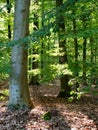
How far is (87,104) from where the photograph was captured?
12.3 meters

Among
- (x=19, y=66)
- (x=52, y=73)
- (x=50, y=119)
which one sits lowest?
(x=50, y=119)

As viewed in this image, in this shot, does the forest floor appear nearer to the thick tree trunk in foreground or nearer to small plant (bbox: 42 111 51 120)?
small plant (bbox: 42 111 51 120)

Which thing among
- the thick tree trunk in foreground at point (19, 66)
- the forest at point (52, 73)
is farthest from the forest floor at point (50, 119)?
the thick tree trunk in foreground at point (19, 66)

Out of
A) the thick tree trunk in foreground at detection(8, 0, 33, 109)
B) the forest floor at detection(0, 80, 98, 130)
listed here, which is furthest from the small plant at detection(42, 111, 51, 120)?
the thick tree trunk in foreground at detection(8, 0, 33, 109)

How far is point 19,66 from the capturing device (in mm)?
10336

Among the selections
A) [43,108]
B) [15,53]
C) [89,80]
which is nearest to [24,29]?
[15,53]

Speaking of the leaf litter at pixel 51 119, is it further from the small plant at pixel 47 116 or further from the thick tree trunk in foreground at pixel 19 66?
the thick tree trunk in foreground at pixel 19 66

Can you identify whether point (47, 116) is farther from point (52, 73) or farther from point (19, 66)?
point (52, 73)

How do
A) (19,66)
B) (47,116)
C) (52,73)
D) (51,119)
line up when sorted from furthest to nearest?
(52,73) < (19,66) < (47,116) < (51,119)

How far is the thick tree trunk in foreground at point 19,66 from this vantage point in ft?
33.7

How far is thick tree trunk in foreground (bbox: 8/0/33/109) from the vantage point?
33.7 feet

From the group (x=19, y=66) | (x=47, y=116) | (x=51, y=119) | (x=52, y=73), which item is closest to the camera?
(x=51, y=119)

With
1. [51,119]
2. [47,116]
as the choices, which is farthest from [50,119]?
[47,116]

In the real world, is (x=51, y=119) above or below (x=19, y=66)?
below
